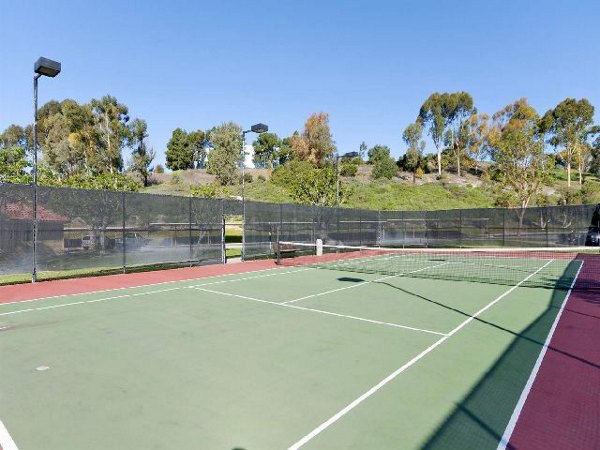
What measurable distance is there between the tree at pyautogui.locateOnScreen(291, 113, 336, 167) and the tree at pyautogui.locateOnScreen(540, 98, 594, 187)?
3590cm

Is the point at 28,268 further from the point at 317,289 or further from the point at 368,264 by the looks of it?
the point at 368,264

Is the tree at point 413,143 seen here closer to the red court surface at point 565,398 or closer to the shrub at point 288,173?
the shrub at point 288,173

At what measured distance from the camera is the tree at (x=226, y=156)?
2522 inches

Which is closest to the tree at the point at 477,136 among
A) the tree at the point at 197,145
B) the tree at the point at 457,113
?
the tree at the point at 457,113

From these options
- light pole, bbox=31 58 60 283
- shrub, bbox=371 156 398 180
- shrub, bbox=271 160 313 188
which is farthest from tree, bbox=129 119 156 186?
light pole, bbox=31 58 60 283

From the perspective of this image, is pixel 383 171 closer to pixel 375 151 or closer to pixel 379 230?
pixel 375 151

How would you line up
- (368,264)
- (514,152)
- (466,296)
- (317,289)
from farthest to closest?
(514,152)
(368,264)
(317,289)
(466,296)

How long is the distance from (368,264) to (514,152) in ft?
→ 92.6

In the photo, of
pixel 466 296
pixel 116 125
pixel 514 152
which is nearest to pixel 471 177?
pixel 514 152

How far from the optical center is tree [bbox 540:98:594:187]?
61.8m

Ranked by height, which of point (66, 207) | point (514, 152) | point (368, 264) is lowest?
point (368, 264)

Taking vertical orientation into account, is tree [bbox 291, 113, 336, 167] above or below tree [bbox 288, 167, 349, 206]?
above

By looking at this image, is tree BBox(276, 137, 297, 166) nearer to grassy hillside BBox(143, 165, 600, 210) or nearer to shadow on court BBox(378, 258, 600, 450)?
grassy hillside BBox(143, 165, 600, 210)

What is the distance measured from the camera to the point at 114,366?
6074mm
